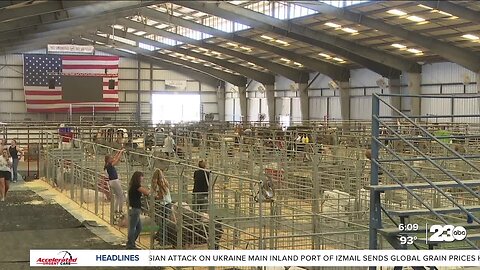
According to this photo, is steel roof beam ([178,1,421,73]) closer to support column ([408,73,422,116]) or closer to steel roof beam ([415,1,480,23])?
support column ([408,73,422,116])

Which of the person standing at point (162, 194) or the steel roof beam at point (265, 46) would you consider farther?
the steel roof beam at point (265, 46)

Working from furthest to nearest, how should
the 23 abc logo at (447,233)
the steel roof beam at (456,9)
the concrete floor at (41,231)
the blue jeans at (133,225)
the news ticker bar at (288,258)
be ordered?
the steel roof beam at (456,9), the concrete floor at (41,231), the blue jeans at (133,225), the news ticker bar at (288,258), the 23 abc logo at (447,233)

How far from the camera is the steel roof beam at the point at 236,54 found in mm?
42844

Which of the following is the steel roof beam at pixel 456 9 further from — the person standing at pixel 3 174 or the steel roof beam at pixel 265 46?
the person standing at pixel 3 174

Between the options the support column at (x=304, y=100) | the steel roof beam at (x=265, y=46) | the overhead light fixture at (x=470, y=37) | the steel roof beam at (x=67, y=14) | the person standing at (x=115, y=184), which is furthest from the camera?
the support column at (x=304, y=100)

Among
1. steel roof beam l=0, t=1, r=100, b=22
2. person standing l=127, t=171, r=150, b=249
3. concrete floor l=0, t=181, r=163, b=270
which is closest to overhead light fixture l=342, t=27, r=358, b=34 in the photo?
steel roof beam l=0, t=1, r=100, b=22

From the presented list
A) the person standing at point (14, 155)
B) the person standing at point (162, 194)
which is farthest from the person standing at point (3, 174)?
the person standing at point (162, 194)

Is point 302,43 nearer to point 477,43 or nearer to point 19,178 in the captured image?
point 477,43

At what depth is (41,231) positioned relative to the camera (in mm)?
15641

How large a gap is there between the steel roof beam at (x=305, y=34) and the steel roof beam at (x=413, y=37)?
Result: 4.76 m

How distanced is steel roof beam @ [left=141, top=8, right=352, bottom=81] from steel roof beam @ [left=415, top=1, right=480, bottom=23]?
13849 millimetres

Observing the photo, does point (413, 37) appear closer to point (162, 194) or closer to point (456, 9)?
point (456, 9)

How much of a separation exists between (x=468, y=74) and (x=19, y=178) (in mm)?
22374

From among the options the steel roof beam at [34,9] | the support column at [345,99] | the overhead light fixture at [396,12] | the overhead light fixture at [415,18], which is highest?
the overhead light fixture at [396,12]
